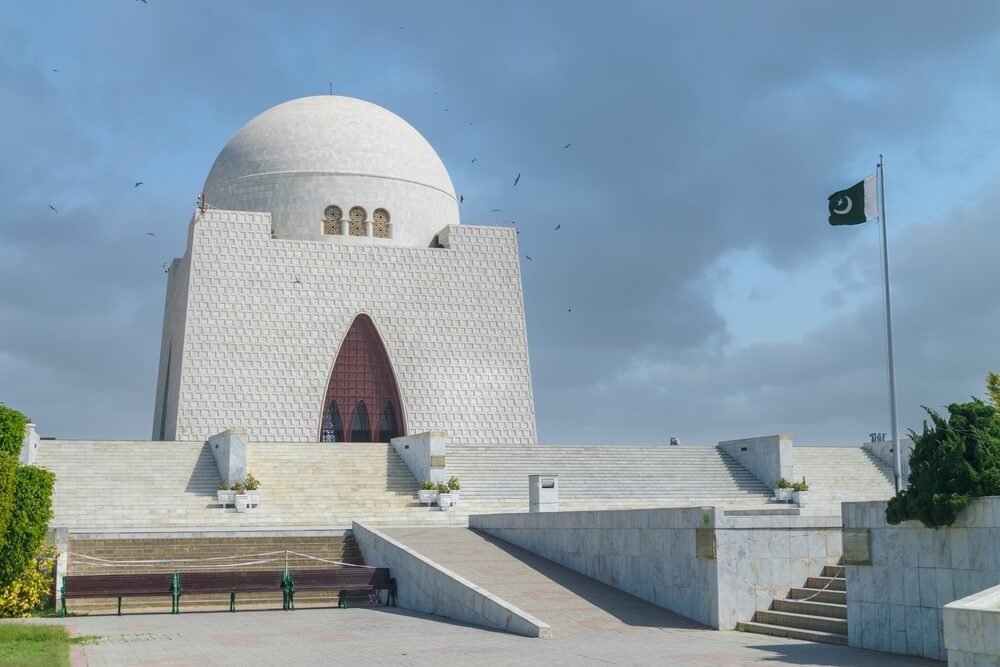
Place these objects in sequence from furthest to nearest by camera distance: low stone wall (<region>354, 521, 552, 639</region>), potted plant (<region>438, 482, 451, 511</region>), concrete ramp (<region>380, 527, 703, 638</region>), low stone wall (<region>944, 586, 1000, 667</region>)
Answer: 1. potted plant (<region>438, 482, 451, 511</region>)
2. concrete ramp (<region>380, 527, 703, 638</region>)
3. low stone wall (<region>354, 521, 552, 639</region>)
4. low stone wall (<region>944, 586, 1000, 667</region>)

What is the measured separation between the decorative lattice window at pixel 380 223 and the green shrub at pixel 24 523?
63.7 feet

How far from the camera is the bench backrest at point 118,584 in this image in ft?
42.1

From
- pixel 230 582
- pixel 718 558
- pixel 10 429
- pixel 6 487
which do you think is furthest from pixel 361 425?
pixel 718 558

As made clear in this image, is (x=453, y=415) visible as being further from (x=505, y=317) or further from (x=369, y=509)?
(x=369, y=509)

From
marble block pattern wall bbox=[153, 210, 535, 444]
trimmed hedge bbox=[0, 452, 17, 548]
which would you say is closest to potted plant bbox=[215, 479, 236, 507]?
marble block pattern wall bbox=[153, 210, 535, 444]

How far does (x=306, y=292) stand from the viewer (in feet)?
98.5

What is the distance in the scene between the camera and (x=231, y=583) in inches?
529

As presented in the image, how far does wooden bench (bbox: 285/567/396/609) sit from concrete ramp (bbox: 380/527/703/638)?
626 millimetres

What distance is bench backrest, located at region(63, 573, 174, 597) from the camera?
42.1ft

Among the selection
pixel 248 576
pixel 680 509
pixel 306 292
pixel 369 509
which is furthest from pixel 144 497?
pixel 680 509

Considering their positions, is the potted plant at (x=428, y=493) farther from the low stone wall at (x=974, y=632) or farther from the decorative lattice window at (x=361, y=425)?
the low stone wall at (x=974, y=632)

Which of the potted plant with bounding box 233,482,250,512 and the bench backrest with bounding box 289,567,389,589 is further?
the potted plant with bounding box 233,482,250,512

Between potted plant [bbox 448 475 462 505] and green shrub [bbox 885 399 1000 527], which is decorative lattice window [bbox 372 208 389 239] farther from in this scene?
green shrub [bbox 885 399 1000 527]

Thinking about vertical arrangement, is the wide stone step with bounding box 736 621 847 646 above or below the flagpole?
below
